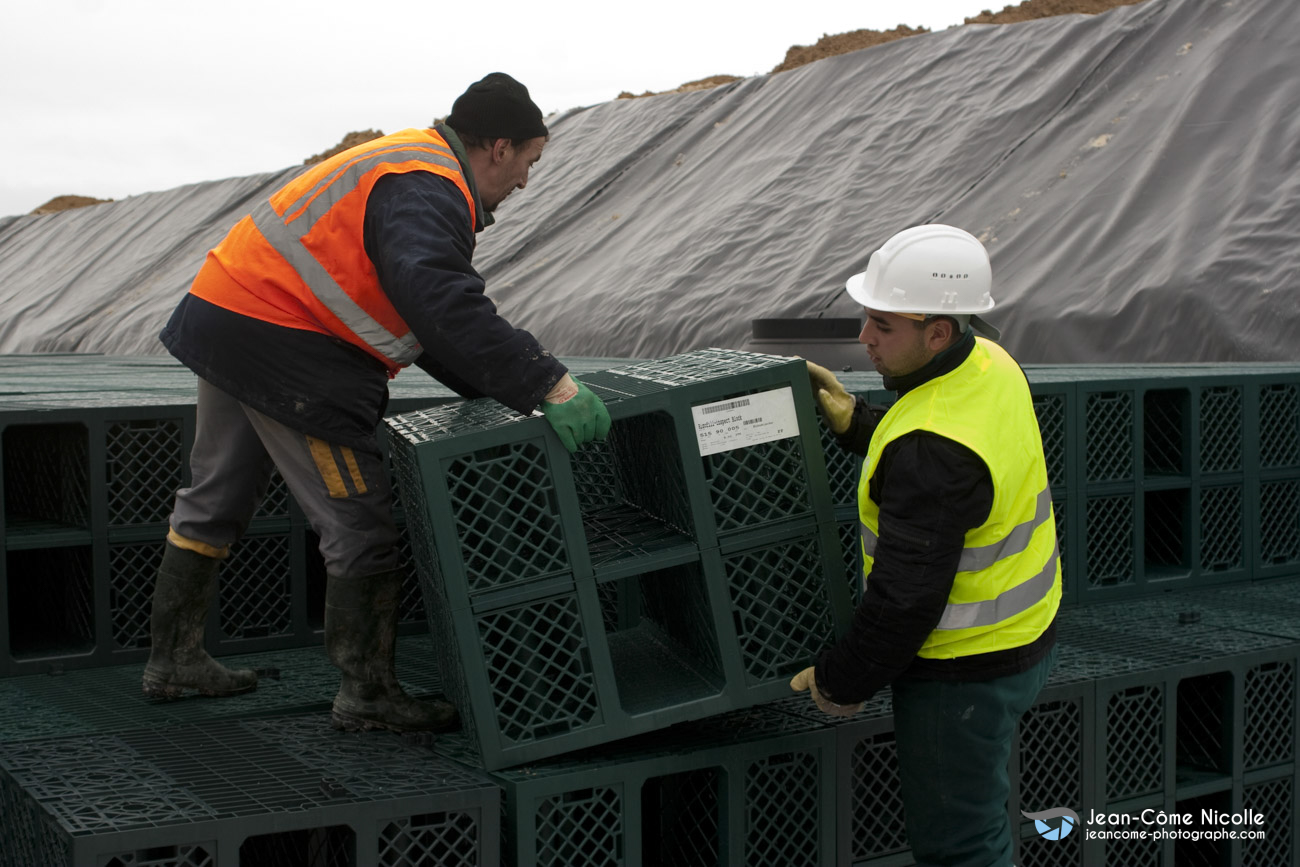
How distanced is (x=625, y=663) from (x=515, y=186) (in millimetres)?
1250

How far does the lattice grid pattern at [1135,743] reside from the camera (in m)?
3.44

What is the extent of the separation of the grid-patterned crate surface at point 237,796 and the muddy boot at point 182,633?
1.02 ft

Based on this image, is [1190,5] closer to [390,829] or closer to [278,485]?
[278,485]

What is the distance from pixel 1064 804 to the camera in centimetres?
337

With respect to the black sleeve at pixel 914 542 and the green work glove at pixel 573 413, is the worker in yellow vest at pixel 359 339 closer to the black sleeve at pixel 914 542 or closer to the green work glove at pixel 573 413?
the green work glove at pixel 573 413

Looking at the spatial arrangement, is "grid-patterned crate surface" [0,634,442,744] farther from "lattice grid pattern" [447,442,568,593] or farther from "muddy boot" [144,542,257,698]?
"lattice grid pattern" [447,442,568,593]

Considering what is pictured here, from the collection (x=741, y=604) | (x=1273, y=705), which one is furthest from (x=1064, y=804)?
(x=741, y=604)

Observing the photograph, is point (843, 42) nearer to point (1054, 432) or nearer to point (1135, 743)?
point (1054, 432)

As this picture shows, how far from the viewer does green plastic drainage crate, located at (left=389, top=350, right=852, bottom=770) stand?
260cm

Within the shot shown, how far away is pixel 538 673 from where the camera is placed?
267cm

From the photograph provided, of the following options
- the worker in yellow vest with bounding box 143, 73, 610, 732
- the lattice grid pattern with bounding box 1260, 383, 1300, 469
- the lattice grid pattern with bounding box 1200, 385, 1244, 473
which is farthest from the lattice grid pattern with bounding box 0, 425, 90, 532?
the lattice grid pattern with bounding box 1260, 383, 1300, 469

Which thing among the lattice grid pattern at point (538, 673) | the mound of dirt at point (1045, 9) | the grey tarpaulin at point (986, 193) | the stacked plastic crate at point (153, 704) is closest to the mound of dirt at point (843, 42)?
the mound of dirt at point (1045, 9)

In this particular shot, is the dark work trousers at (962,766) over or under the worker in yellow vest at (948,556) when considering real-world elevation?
under

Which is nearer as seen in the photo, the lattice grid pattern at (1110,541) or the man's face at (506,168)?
the man's face at (506,168)
